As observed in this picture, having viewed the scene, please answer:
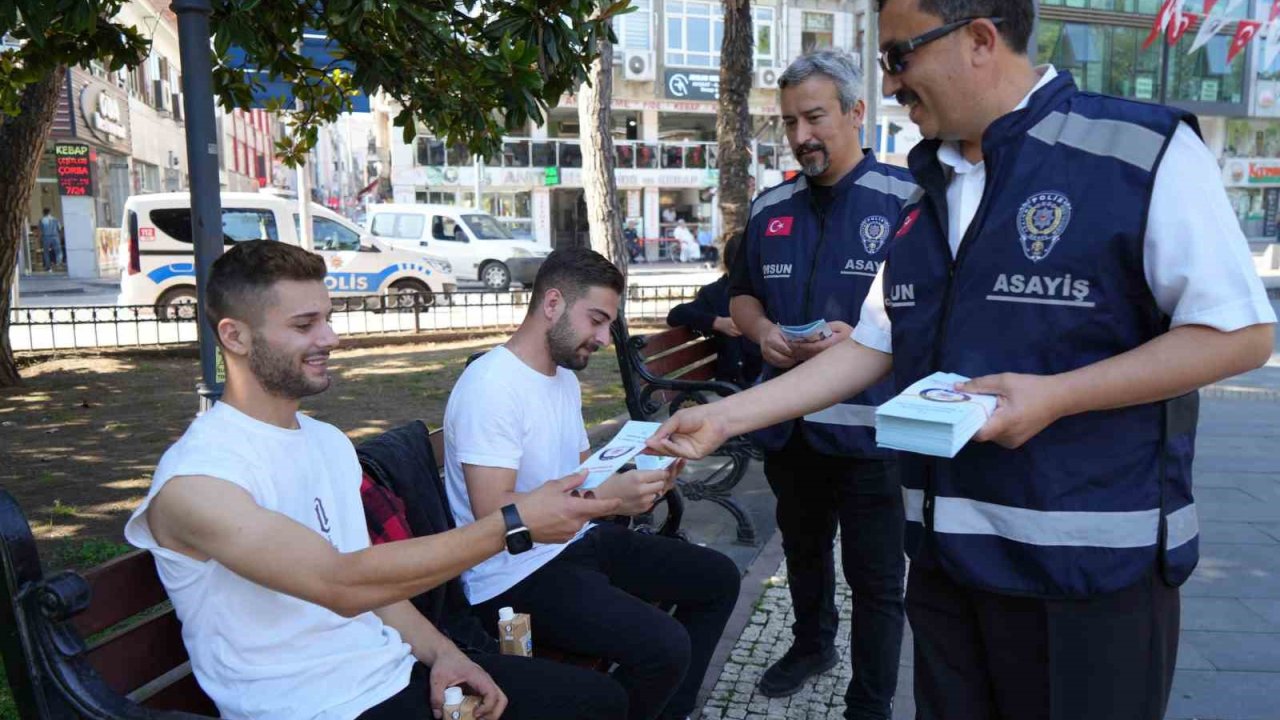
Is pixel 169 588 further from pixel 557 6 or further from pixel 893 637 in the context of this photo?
pixel 557 6

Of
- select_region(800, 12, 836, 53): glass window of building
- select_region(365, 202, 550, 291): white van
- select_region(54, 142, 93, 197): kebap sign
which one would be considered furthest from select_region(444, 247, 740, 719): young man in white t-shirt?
select_region(800, 12, 836, 53): glass window of building

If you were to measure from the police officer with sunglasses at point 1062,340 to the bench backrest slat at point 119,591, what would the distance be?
5.43 ft

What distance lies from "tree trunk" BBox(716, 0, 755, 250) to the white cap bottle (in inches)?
310

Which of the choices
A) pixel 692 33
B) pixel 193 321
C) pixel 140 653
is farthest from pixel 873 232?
pixel 692 33

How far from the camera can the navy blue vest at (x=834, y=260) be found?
3.08 meters

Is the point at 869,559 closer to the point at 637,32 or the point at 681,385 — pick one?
the point at 681,385

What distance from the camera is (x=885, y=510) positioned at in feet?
10.2

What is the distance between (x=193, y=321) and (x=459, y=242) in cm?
892

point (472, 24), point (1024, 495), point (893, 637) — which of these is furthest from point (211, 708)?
point (472, 24)

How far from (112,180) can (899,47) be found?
33.8 metres

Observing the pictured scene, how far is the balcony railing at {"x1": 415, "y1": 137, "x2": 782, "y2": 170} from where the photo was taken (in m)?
37.2

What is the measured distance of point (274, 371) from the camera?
86.1 inches

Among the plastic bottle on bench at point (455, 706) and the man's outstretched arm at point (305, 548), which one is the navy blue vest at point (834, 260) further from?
the plastic bottle on bench at point (455, 706)

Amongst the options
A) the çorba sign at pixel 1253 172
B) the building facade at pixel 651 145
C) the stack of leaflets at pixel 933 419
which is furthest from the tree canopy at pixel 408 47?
the çorba sign at pixel 1253 172
